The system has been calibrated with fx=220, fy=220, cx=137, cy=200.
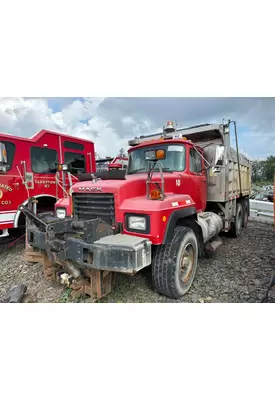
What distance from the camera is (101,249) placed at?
204 centimetres

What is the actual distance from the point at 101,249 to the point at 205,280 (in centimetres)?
179

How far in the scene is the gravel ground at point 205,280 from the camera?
2654 mm

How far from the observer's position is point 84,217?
111 inches

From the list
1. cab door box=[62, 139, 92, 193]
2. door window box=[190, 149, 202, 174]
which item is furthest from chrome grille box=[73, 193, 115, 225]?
cab door box=[62, 139, 92, 193]

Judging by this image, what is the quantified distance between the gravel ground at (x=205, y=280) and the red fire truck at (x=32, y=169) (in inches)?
36.4

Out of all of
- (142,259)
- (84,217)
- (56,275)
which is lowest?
(56,275)

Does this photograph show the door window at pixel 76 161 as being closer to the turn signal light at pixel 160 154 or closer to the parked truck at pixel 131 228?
the parked truck at pixel 131 228

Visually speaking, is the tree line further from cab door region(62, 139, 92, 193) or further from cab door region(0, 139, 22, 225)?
cab door region(0, 139, 22, 225)

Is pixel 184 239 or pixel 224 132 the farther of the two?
pixel 224 132

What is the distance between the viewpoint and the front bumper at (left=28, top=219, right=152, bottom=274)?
1984mm

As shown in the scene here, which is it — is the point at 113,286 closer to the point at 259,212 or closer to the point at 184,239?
the point at 184,239

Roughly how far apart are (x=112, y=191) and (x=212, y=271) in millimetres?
2083

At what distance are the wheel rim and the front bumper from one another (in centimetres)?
74

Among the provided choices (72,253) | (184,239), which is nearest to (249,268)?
(184,239)
